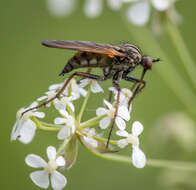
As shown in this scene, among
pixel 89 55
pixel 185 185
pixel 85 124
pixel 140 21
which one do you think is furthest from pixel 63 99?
pixel 185 185

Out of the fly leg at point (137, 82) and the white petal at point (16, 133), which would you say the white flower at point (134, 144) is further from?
the white petal at point (16, 133)

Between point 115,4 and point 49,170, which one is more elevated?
point 115,4

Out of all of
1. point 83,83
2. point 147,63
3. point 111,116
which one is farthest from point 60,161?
point 147,63

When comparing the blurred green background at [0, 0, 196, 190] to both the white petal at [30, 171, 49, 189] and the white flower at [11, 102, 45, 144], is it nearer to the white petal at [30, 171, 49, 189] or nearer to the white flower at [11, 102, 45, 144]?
the white flower at [11, 102, 45, 144]

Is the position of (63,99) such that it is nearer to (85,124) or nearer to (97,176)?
(85,124)

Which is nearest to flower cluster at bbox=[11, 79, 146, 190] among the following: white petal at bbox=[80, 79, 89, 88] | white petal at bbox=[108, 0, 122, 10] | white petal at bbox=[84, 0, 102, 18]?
white petal at bbox=[80, 79, 89, 88]

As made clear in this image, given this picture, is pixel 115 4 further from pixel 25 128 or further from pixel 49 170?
pixel 49 170
